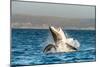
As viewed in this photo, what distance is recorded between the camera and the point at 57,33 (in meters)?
2.79

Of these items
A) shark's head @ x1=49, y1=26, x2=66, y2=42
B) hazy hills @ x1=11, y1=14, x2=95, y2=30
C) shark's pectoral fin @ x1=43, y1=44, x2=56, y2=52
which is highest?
hazy hills @ x1=11, y1=14, x2=95, y2=30

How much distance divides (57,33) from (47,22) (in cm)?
18

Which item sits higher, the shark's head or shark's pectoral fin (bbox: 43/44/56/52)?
the shark's head

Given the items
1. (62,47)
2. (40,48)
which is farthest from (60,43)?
(40,48)

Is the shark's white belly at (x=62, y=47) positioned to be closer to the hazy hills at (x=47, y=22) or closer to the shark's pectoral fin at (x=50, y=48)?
the shark's pectoral fin at (x=50, y=48)

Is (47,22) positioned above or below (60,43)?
above

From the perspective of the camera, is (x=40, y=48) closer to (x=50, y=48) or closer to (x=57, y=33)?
(x=50, y=48)

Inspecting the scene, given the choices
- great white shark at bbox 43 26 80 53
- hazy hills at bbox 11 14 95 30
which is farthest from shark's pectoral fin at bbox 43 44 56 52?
hazy hills at bbox 11 14 95 30

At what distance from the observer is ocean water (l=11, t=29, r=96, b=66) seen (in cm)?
259

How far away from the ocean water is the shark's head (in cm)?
5

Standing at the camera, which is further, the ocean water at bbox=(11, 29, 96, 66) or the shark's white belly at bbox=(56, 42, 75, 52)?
the shark's white belly at bbox=(56, 42, 75, 52)

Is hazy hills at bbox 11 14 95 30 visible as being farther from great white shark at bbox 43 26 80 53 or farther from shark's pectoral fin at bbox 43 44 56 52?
shark's pectoral fin at bbox 43 44 56 52

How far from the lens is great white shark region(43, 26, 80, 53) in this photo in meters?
2.76

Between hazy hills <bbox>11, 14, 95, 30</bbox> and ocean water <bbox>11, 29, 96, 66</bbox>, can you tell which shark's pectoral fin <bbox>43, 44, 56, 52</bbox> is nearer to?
ocean water <bbox>11, 29, 96, 66</bbox>
